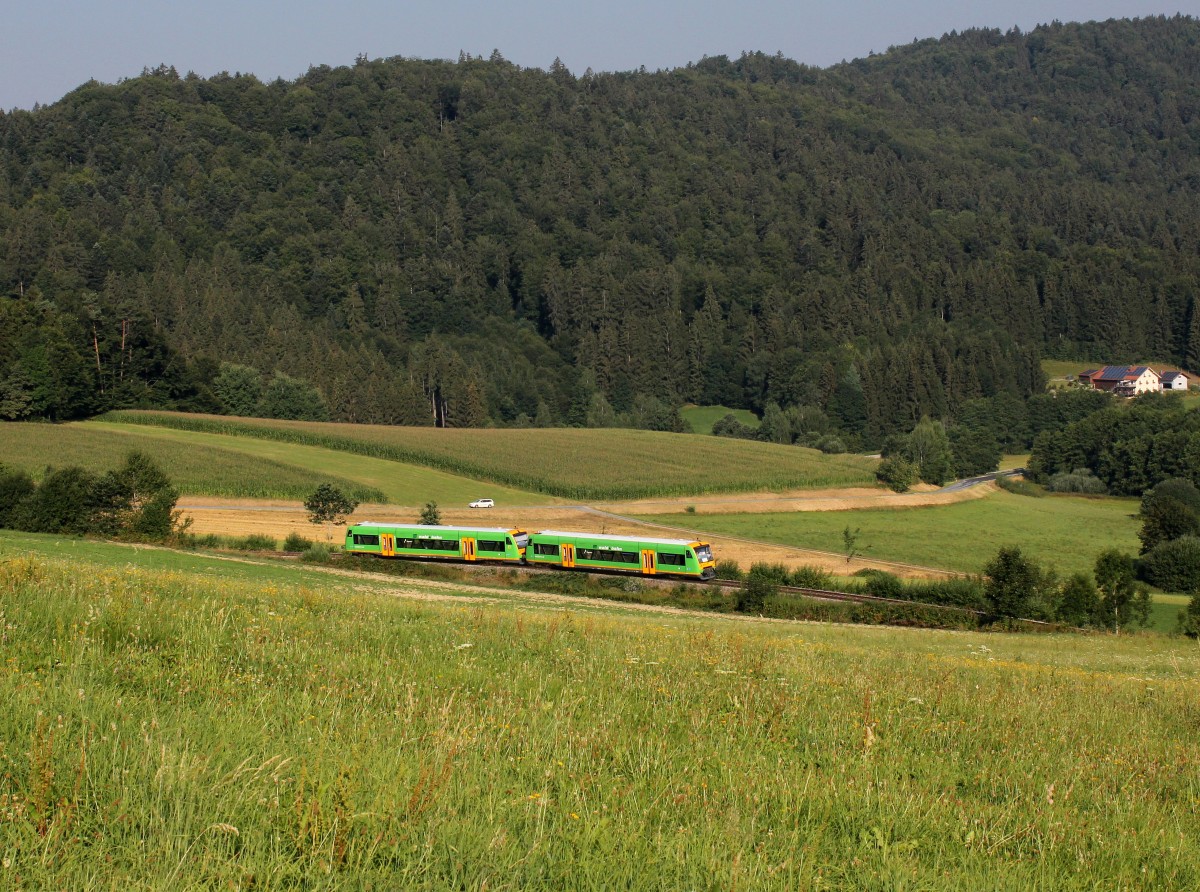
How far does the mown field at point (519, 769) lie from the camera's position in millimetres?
5836

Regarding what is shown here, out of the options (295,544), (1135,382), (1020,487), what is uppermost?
(1135,382)

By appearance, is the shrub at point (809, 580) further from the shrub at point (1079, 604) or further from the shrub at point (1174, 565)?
the shrub at point (1174, 565)

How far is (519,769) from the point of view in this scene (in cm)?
719

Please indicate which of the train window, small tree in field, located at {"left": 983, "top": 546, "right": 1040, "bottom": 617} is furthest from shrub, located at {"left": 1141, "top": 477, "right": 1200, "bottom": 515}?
the train window

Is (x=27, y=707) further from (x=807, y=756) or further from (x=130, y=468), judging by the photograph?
(x=130, y=468)

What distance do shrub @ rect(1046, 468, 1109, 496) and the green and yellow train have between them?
8360cm

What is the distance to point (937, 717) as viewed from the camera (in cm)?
1052

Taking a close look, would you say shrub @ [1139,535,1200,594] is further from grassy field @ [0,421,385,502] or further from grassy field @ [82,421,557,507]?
grassy field @ [0,421,385,502]

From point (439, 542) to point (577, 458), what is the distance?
5189 cm

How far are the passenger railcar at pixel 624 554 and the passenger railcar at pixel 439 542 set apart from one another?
4.21 feet

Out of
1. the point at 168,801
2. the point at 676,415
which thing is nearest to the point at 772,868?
the point at 168,801

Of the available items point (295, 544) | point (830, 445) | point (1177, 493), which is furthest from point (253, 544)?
point (830, 445)

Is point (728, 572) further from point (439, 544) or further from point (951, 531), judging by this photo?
point (951, 531)

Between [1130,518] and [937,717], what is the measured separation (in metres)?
107
